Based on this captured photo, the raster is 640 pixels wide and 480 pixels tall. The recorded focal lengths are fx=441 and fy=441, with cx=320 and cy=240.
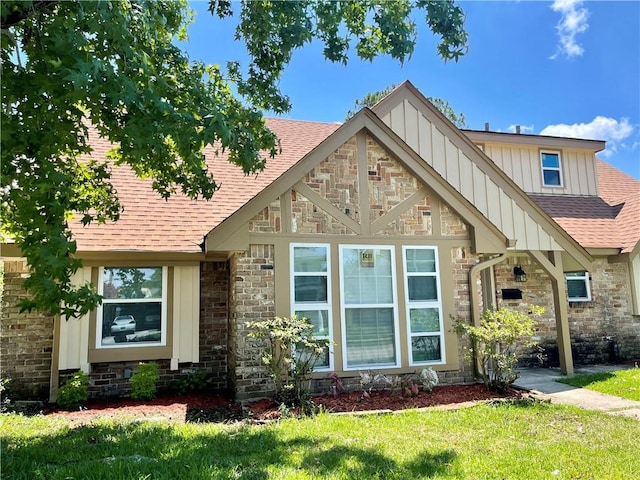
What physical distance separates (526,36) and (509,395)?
985 cm

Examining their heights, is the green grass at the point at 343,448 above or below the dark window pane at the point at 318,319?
below

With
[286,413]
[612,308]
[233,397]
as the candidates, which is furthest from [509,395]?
[612,308]

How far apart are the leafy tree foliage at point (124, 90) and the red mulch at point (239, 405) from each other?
243 cm

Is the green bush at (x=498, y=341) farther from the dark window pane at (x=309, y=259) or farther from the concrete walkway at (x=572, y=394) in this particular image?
the dark window pane at (x=309, y=259)

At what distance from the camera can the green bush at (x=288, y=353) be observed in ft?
22.2

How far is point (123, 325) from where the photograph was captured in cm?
823

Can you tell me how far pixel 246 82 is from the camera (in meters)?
7.23

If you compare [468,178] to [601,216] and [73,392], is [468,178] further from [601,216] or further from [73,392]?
[73,392]

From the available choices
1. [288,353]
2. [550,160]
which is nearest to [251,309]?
[288,353]

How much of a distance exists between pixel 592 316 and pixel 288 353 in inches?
337

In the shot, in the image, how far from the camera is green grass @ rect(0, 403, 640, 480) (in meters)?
3.95

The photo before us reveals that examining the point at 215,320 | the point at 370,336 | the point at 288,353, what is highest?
the point at 215,320

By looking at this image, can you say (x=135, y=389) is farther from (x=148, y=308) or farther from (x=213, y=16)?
(x=213, y=16)

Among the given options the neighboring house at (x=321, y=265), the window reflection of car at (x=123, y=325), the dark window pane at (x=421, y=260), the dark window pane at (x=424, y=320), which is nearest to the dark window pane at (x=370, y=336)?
the neighboring house at (x=321, y=265)
